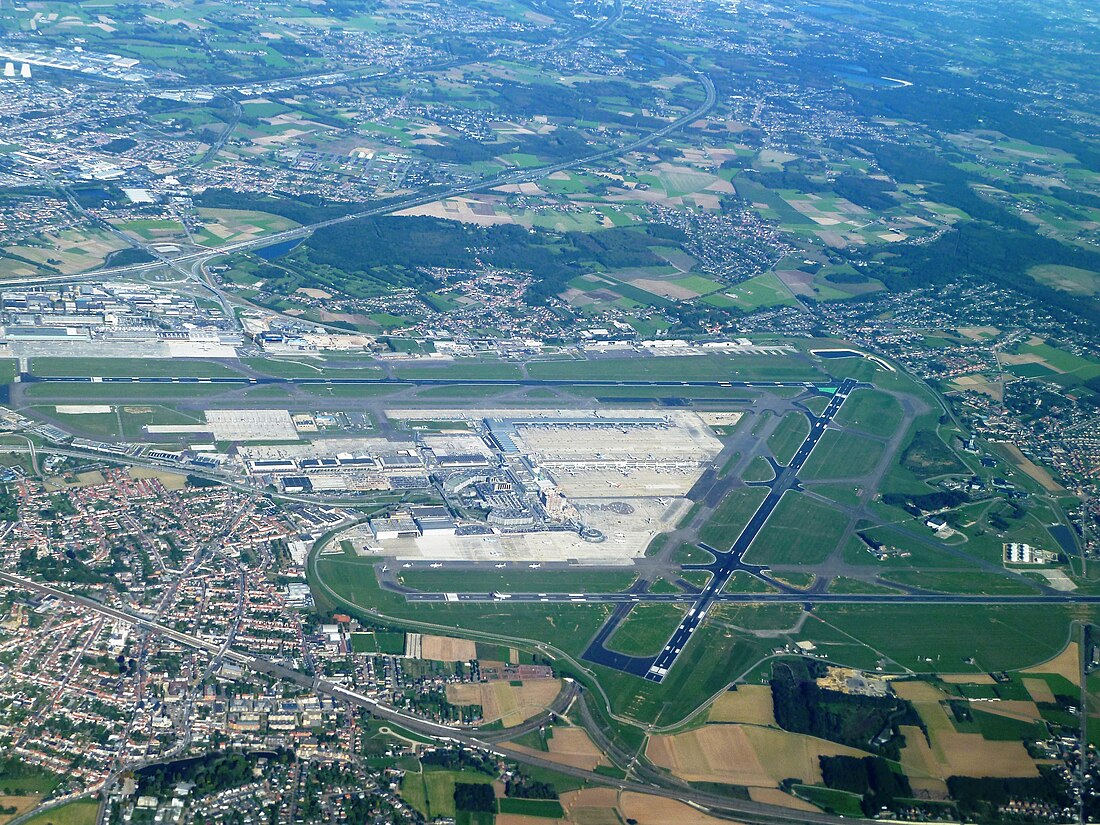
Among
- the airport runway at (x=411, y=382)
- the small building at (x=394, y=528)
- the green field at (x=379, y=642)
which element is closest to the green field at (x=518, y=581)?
the small building at (x=394, y=528)

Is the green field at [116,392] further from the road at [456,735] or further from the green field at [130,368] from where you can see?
the road at [456,735]

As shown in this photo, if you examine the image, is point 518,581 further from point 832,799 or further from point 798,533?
point 832,799

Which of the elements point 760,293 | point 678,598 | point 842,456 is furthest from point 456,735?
point 760,293

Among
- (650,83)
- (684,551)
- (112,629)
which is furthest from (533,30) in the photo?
(112,629)

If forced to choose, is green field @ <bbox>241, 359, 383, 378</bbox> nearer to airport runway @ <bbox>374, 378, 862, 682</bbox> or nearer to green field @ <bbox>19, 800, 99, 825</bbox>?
airport runway @ <bbox>374, 378, 862, 682</bbox>

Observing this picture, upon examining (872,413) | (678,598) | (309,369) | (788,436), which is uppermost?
(678,598)

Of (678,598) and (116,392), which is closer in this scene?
(678,598)
